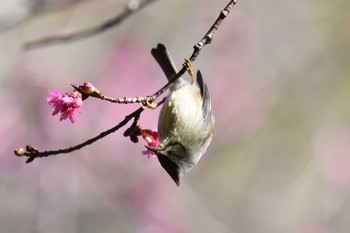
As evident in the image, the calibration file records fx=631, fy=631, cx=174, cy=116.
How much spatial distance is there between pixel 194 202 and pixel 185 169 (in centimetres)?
397

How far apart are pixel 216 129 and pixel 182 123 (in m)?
4.03

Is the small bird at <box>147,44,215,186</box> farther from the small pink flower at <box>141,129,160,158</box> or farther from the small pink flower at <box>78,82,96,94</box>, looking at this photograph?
the small pink flower at <box>78,82,96,94</box>

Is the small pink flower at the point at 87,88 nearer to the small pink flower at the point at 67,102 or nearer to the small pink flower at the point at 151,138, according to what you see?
the small pink flower at the point at 67,102

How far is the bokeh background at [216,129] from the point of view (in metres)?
6.18

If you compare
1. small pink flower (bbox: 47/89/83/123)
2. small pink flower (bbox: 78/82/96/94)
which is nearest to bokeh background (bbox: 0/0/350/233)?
small pink flower (bbox: 47/89/83/123)

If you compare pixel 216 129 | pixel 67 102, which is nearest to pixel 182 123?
pixel 67 102

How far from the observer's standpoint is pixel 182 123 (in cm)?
313

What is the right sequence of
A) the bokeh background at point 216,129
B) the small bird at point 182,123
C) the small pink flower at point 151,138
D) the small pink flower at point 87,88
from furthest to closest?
the bokeh background at point 216,129 → the small bird at point 182,123 → the small pink flower at point 151,138 → the small pink flower at point 87,88

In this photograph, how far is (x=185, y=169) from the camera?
3004mm

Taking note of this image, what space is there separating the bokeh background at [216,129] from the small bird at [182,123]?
297 cm

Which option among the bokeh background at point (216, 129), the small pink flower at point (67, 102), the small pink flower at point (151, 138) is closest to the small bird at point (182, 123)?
the small pink flower at point (151, 138)

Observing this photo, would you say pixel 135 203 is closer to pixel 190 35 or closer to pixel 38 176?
pixel 38 176

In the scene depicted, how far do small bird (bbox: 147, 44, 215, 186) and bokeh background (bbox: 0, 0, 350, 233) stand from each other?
2.97 meters

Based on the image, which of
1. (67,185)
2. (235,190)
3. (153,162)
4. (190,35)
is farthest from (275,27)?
(67,185)
